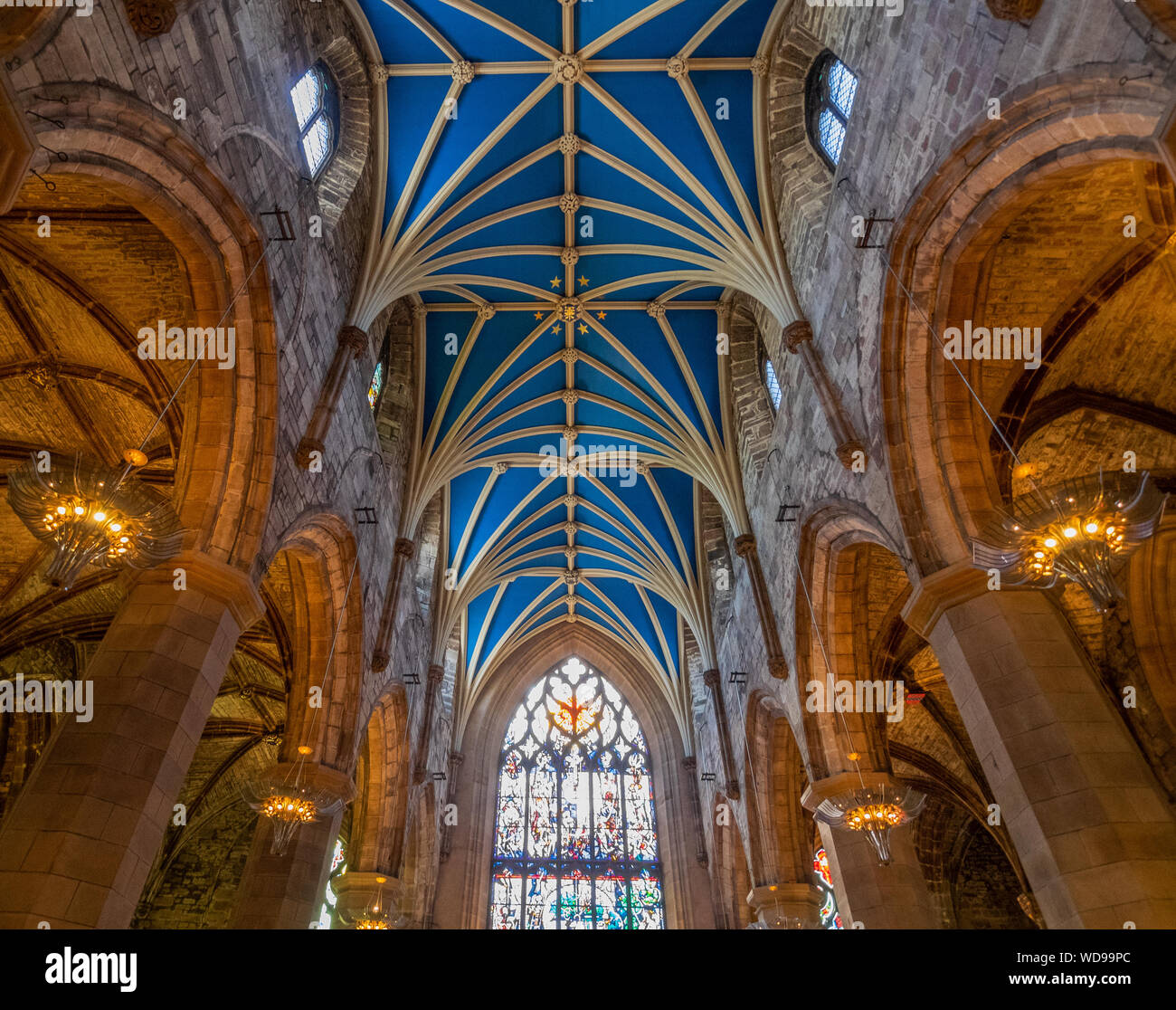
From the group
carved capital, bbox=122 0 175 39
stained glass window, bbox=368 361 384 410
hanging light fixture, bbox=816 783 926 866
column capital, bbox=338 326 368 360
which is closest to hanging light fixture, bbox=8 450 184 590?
carved capital, bbox=122 0 175 39

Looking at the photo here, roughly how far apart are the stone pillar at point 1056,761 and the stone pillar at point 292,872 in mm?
8273

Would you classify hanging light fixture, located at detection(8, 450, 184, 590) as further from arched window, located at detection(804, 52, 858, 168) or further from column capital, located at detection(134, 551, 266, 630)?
arched window, located at detection(804, 52, 858, 168)

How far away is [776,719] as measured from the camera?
16391 millimetres

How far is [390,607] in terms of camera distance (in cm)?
1488

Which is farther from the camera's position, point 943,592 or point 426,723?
point 426,723

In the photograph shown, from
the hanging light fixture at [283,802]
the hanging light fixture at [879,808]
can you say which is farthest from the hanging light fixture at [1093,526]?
the hanging light fixture at [283,802]

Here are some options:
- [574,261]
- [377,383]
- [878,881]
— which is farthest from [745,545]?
[377,383]

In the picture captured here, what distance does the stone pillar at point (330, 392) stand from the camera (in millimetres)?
10711

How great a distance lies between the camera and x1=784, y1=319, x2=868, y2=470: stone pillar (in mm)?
10805

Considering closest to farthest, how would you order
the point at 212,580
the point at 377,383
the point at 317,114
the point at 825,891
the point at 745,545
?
the point at 212,580 < the point at 317,114 < the point at 745,545 < the point at 377,383 < the point at 825,891

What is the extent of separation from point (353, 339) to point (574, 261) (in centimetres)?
611

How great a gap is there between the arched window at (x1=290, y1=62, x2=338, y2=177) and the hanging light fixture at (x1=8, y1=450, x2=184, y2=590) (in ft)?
22.2

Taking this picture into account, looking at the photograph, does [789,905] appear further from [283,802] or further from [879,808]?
[283,802]

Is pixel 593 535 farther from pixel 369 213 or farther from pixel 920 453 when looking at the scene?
pixel 920 453
